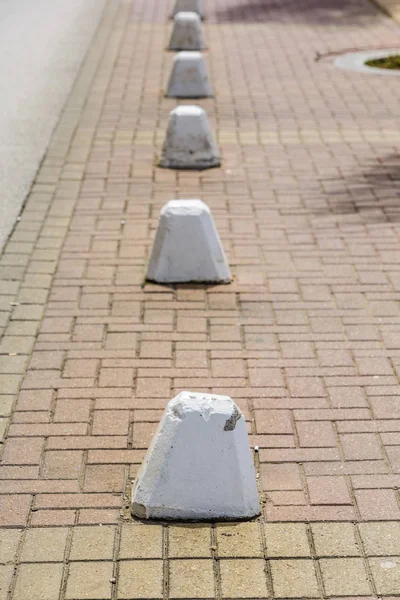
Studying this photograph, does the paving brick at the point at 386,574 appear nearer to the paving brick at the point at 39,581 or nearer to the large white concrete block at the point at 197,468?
the large white concrete block at the point at 197,468

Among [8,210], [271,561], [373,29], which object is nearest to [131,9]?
[373,29]

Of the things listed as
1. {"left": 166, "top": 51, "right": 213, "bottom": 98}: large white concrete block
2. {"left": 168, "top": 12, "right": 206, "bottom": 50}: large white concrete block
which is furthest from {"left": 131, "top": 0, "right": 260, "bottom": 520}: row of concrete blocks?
{"left": 168, "top": 12, "right": 206, "bottom": 50}: large white concrete block

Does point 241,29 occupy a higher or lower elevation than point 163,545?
lower

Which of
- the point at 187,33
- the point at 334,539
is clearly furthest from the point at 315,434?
the point at 187,33

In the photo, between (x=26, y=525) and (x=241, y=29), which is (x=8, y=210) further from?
(x=241, y=29)

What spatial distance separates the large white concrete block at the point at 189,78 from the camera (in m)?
11.4

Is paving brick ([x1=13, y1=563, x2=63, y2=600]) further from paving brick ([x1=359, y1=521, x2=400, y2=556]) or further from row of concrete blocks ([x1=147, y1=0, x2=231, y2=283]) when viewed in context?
row of concrete blocks ([x1=147, y1=0, x2=231, y2=283])

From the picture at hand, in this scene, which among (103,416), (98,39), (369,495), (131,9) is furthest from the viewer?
(131,9)

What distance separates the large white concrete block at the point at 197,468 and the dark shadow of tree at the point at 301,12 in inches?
513

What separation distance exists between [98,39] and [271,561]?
12261mm

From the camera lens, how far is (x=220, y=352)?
5.52 metres

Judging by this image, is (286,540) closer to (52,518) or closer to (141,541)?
(141,541)

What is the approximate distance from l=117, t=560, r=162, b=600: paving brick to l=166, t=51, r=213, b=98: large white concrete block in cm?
822

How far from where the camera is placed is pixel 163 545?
3.90 metres
